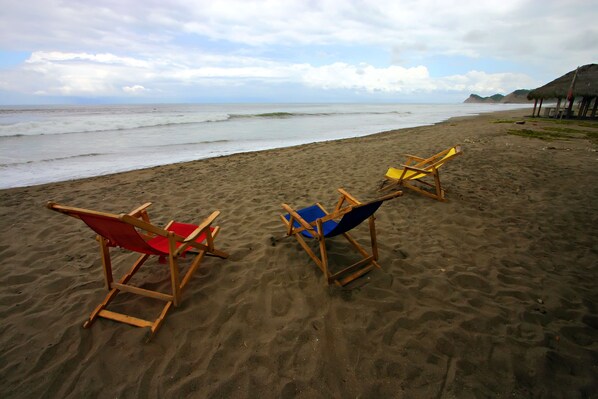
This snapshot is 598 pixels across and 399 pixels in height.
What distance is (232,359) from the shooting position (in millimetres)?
2105

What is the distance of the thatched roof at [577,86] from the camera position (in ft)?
56.2

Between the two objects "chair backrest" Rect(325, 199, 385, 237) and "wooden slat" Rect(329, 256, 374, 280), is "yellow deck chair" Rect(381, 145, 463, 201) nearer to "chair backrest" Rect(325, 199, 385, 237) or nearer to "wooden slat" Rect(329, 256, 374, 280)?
"wooden slat" Rect(329, 256, 374, 280)

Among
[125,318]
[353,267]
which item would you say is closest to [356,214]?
[353,267]

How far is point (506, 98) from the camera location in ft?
359

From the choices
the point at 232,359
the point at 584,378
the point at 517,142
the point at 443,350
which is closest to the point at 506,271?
the point at 584,378

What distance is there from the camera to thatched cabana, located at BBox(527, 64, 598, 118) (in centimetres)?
1706

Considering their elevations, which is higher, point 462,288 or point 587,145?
point 587,145

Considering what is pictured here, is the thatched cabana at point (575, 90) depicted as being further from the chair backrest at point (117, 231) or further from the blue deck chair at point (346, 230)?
the chair backrest at point (117, 231)

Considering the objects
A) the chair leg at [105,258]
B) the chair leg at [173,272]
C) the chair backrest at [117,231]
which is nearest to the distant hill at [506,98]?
the chair leg at [173,272]

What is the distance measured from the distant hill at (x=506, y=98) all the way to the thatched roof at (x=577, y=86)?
299ft

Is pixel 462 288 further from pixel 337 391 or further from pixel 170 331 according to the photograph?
pixel 170 331

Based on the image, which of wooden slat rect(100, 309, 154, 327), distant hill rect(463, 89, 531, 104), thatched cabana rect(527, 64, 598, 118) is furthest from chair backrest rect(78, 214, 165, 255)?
distant hill rect(463, 89, 531, 104)

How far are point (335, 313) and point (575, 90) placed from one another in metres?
23.5

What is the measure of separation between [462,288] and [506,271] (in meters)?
0.65
